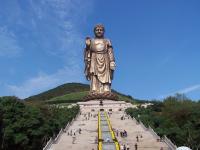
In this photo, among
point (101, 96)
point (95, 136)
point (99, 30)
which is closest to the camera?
point (95, 136)

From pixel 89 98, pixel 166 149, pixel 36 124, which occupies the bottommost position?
pixel 166 149

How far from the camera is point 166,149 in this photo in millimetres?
23031

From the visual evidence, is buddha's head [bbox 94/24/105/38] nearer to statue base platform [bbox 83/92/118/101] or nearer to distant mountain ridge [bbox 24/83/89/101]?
statue base platform [bbox 83/92/118/101]

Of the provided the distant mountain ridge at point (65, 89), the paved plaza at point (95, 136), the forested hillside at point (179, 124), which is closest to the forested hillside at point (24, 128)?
the paved plaza at point (95, 136)

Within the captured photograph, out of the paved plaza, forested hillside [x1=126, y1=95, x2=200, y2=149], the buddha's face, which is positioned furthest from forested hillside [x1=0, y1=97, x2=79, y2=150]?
the buddha's face

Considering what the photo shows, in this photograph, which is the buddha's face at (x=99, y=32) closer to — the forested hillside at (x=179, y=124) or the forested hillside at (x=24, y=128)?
the forested hillside at (x=179, y=124)

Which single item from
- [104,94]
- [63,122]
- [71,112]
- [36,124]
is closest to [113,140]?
[36,124]

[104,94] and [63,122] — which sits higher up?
[104,94]

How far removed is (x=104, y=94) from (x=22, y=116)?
23.1m

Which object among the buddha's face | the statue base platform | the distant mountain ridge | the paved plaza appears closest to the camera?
the paved plaza

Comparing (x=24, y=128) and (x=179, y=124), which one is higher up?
(x=179, y=124)

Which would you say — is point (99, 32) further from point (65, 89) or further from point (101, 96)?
point (65, 89)

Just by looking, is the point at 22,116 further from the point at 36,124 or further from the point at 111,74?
the point at 111,74

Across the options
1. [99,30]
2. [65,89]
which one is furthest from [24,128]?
[65,89]
